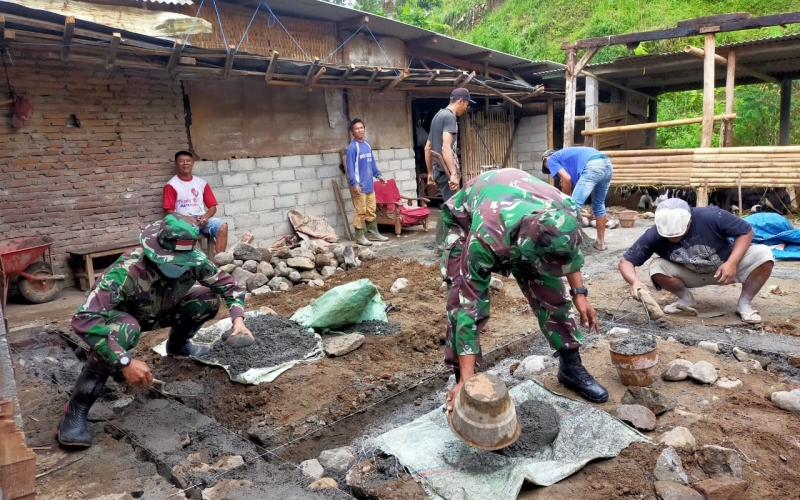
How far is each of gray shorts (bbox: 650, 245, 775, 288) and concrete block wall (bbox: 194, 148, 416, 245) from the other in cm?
559

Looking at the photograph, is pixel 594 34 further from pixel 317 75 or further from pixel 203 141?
pixel 203 141

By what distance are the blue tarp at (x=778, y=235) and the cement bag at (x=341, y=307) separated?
434 cm

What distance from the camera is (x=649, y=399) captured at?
3033 mm

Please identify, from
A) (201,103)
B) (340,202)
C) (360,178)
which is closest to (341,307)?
(360,178)

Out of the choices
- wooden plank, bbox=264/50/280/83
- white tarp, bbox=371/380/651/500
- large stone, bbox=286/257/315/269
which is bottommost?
white tarp, bbox=371/380/651/500

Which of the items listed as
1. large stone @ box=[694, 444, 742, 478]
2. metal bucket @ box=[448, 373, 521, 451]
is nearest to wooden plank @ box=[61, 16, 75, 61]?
metal bucket @ box=[448, 373, 521, 451]

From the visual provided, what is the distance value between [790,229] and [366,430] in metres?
5.44

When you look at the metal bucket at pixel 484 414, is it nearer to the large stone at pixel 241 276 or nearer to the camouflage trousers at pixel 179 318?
the camouflage trousers at pixel 179 318

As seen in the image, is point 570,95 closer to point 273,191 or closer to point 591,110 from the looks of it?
point 591,110

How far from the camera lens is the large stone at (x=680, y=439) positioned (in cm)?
259

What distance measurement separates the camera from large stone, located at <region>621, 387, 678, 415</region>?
3.00 meters

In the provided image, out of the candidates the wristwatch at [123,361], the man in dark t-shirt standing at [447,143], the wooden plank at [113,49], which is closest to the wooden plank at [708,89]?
the man in dark t-shirt standing at [447,143]

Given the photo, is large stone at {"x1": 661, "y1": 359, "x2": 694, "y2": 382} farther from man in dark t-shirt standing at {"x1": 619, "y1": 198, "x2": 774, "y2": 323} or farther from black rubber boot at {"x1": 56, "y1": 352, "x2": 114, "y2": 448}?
black rubber boot at {"x1": 56, "y1": 352, "x2": 114, "y2": 448}

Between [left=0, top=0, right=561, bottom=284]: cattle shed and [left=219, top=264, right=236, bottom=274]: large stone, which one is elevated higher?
[left=0, top=0, right=561, bottom=284]: cattle shed
